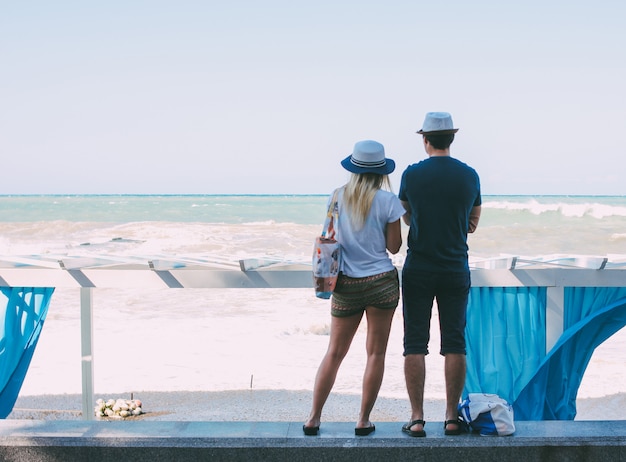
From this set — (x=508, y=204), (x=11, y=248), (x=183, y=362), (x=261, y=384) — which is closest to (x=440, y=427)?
(x=261, y=384)

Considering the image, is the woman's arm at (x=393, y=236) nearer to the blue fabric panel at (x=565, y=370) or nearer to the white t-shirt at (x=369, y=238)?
the white t-shirt at (x=369, y=238)

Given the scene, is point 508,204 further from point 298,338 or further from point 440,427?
point 440,427

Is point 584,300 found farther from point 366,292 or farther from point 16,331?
point 16,331

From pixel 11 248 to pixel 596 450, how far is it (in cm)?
2721

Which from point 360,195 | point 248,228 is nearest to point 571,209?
point 248,228

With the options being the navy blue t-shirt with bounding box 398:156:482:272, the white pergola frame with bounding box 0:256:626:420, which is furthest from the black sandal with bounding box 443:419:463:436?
the white pergola frame with bounding box 0:256:626:420

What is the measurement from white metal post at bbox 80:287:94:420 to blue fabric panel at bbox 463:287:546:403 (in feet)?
7.21

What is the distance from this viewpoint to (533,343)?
13.5 feet

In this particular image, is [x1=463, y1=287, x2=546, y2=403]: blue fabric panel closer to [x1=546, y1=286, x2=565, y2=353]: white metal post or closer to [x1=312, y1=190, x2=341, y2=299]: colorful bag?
[x1=546, y1=286, x2=565, y2=353]: white metal post

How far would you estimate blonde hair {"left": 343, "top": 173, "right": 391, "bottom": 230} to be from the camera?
3145 millimetres

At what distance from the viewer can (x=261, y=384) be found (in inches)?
313

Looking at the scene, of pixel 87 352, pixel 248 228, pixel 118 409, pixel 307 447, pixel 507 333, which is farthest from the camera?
pixel 248 228

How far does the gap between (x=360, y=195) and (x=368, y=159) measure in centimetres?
16

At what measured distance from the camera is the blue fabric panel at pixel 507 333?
4.11 m
